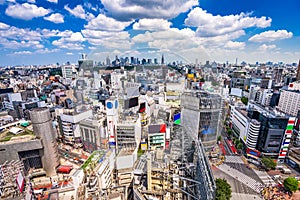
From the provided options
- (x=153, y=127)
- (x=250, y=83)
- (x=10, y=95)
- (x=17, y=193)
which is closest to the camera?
(x=17, y=193)

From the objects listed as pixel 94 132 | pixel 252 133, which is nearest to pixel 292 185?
pixel 252 133

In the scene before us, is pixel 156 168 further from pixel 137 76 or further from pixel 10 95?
pixel 137 76

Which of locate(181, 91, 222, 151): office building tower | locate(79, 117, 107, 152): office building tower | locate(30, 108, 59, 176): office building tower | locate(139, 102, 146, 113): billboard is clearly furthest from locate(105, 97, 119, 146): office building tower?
locate(181, 91, 222, 151): office building tower

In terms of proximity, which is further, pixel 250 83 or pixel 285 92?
pixel 250 83

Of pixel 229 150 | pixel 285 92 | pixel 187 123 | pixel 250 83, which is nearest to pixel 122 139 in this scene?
pixel 187 123

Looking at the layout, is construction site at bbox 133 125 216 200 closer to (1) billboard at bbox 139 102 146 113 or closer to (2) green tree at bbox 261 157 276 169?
(2) green tree at bbox 261 157 276 169

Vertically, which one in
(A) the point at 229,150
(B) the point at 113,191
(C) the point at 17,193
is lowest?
(A) the point at 229,150

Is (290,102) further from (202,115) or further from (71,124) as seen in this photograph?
(71,124)

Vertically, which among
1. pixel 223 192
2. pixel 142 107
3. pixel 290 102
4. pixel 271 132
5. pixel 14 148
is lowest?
pixel 223 192
